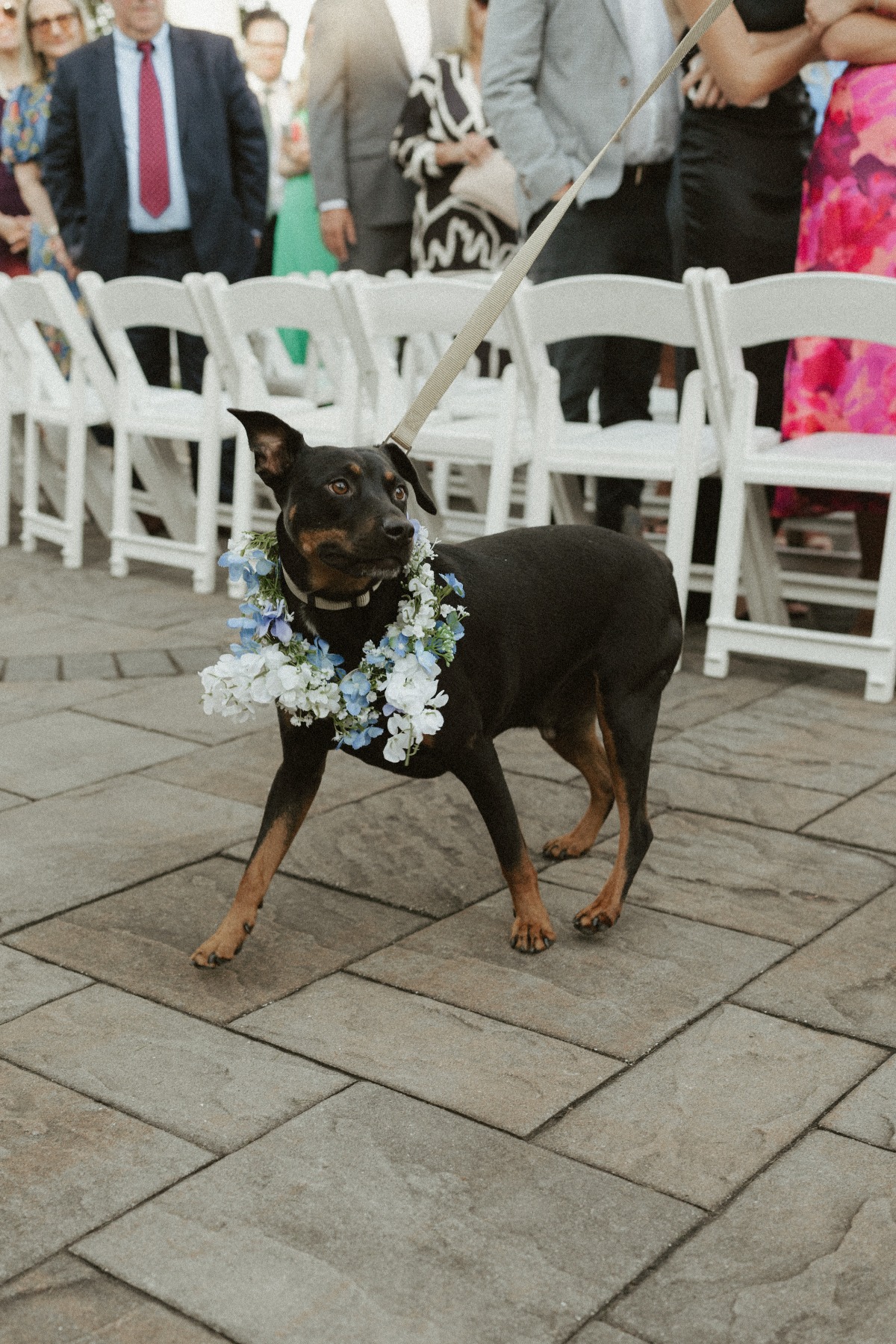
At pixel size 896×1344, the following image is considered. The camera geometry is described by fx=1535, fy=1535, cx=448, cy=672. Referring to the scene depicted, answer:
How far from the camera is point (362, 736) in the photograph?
2.68 metres

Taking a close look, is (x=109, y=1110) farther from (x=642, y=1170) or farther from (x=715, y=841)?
(x=715, y=841)

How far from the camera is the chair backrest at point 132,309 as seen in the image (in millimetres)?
5992

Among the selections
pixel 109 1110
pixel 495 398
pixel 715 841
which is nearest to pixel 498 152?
pixel 495 398

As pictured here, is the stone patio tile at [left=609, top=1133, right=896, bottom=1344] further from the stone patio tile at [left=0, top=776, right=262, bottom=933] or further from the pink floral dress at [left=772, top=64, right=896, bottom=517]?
the pink floral dress at [left=772, top=64, right=896, bottom=517]

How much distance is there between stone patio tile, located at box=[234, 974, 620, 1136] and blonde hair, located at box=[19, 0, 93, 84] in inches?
257

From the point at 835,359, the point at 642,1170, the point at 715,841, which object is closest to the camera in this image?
the point at 642,1170

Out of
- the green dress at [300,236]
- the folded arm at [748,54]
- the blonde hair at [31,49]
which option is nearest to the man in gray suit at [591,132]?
the folded arm at [748,54]

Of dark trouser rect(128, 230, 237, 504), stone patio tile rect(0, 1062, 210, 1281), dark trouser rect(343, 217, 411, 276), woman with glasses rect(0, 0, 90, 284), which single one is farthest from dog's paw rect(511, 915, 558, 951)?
woman with glasses rect(0, 0, 90, 284)

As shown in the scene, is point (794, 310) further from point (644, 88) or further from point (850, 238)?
point (644, 88)

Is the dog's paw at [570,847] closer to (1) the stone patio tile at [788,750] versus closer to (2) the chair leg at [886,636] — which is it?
(1) the stone patio tile at [788,750]

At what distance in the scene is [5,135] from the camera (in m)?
8.15

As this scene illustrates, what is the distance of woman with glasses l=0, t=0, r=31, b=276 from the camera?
855 cm

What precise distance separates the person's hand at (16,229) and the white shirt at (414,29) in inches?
93.9

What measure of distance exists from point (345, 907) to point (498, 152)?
4.99 m
